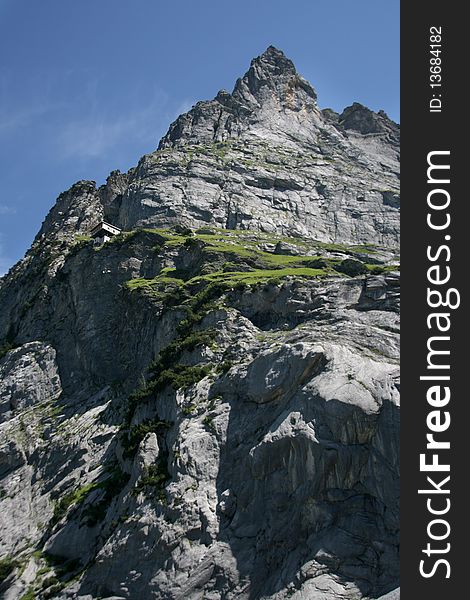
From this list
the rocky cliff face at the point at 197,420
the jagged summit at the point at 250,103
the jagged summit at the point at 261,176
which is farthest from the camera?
the jagged summit at the point at 250,103

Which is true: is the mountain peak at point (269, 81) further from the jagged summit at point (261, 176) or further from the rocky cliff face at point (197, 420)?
the rocky cliff face at point (197, 420)

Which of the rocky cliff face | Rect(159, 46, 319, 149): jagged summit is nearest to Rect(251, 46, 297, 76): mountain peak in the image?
Rect(159, 46, 319, 149): jagged summit

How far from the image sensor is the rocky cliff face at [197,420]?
32.2 m

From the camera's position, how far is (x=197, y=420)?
4141 cm

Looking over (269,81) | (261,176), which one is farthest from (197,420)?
(269,81)

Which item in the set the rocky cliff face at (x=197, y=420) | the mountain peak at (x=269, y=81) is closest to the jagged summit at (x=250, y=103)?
the mountain peak at (x=269, y=81)

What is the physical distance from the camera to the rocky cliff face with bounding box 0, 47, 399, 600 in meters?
32.2

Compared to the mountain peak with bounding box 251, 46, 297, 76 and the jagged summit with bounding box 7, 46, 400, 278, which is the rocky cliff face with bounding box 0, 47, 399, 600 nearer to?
the jagged summit with bounding box 7, 46, 400, 278

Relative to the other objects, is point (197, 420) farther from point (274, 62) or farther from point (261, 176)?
point (274, 62)

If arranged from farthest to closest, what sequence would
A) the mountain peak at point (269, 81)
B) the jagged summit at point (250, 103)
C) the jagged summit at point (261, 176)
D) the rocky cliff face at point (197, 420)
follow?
the mountain peak at point (269, 81) < the jagged summit at point (250, 103) < the jagged summit at point (261, 176) < the rocky cliff face at point (197, 420)

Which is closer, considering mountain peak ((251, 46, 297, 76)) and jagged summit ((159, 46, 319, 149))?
jagged summit ((159, 46, 319, 149))

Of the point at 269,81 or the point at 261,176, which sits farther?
the point at 269,81

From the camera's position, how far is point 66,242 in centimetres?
9694

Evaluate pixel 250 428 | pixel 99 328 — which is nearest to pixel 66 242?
pixel 99 328
